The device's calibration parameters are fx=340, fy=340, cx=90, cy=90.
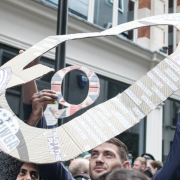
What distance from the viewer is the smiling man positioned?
213 centimetres

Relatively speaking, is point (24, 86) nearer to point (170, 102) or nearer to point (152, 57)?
point (152, 57)

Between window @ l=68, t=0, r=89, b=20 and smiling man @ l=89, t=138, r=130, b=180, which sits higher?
window @ l=68, t=0, r=89, b=20

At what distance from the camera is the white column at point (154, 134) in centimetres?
925

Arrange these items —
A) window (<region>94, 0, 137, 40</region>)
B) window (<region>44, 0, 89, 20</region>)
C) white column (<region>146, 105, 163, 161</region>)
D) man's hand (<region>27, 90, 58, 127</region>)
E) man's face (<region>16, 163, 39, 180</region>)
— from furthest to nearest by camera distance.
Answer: white column (<region>146, 105, 163, 161</region>) → window (<region>94, 0, 137, 40</region>) → window (<region>44, 0, 89, 20</region>) → man's face (<region>16, 163, 39, 180</region>) → man's hand (<region>27, 90, 58, 127</region>)

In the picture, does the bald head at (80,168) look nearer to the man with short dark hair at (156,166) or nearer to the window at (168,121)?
the man with short dark hair at (156,166)

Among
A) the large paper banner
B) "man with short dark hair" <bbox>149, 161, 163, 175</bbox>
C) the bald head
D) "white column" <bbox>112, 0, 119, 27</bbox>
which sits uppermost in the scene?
"white column" <bbox>112, 0, 119, 27</bbox>

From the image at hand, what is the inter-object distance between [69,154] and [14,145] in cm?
26

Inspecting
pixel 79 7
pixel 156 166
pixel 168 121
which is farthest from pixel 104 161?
pixel 168 121

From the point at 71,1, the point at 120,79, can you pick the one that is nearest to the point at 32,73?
the point at 71,1

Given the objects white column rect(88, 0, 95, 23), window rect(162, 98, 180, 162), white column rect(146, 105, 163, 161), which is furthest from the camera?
window rect(162, 98, 180, 162)

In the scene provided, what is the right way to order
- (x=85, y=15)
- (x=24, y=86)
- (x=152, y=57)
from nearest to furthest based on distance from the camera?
(x=24, y=86)
(x=85, y=15)
(x=152, y=57)

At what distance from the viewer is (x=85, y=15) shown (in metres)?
8.04

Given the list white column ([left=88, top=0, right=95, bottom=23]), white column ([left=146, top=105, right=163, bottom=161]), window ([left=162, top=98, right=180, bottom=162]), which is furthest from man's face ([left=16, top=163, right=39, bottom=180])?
window ([left=162, top=98, right=180, bottom=162])

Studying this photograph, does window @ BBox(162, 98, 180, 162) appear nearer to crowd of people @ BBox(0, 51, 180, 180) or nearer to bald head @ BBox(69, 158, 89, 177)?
bald head @ BBox(69, 158, 89, 177)
